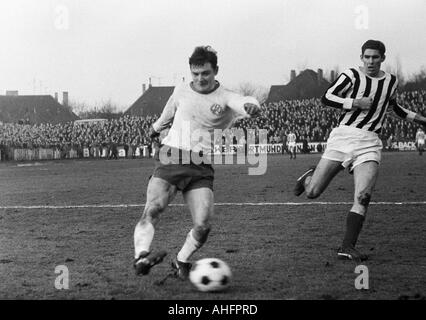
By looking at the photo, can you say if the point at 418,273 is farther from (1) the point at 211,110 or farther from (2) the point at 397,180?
(2) the point at 397,180

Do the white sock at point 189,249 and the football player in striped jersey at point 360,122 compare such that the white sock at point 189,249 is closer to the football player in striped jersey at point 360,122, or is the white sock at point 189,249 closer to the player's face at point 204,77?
the player's face at point 204,77

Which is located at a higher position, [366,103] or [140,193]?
[366,103]

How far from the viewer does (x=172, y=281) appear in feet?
22.3

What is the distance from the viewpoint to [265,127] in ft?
172

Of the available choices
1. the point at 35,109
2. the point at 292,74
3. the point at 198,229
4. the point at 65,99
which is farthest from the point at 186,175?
the point at 65,99

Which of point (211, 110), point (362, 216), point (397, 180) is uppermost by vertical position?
point (211, 110)

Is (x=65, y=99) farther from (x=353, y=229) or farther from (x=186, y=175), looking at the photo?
(x=186, y=175)

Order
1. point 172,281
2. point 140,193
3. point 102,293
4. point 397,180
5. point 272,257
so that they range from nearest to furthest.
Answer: point 102,293 < point 172,281 < point 272,257 < point 140,193 < point 397,180

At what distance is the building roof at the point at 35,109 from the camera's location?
10600 centimetres

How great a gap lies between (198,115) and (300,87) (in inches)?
3788

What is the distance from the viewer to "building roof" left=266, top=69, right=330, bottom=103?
98850mm

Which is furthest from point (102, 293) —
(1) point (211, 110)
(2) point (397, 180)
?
(2) point (397, 180)

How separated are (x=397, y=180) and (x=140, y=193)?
24.7 feet

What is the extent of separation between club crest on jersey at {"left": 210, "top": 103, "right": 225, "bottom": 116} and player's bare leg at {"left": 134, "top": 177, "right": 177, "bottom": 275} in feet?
2.83
